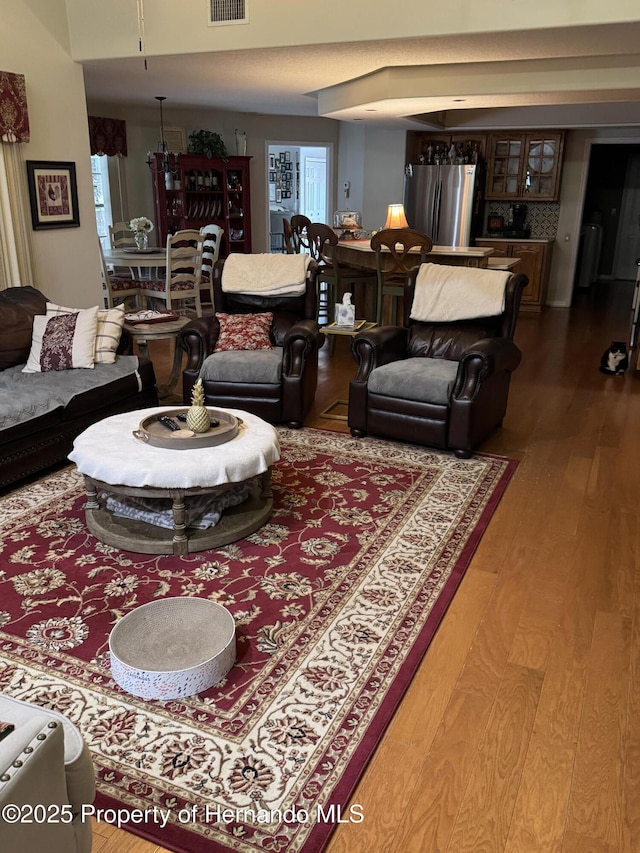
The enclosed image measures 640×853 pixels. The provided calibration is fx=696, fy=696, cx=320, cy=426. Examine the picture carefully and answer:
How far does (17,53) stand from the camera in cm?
500

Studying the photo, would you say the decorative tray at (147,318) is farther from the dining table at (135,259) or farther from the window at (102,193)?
the window at (102,193)

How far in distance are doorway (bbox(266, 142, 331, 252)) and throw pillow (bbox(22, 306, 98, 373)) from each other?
6.77 metres

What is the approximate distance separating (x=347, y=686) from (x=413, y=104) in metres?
5.73

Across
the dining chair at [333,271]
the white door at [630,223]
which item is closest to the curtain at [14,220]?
the dining chair at [333,271]

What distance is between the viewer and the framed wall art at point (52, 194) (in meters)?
5.27

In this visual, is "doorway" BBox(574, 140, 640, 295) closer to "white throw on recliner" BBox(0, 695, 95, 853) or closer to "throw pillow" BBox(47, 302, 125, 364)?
"throw pillow" BBox(47, 302, 125, 364)

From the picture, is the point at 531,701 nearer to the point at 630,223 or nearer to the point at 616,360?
the point at 616,360

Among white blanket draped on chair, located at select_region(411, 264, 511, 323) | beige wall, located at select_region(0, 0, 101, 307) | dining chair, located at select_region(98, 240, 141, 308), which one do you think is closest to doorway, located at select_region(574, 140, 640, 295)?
dining chair, located at select_region(98, 240, 141, 308)

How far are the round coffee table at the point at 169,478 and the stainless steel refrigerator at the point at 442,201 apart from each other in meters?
6.82

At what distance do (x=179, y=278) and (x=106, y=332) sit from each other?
2.50 m

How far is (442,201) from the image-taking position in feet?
30.3

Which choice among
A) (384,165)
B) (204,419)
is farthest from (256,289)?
(384,165)

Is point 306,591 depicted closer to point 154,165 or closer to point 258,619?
point 258,619

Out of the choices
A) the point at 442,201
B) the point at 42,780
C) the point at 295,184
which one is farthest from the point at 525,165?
the point at 42,780
